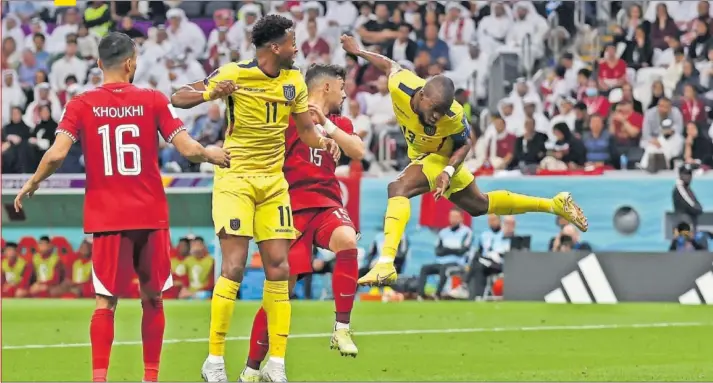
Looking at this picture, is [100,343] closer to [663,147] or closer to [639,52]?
[663,147]

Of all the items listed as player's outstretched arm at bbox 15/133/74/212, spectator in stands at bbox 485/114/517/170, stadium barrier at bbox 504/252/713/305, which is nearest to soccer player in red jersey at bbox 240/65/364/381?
player's outstretched arm at bbox 15/133/74/212

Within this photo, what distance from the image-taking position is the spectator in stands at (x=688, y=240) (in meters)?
21.1

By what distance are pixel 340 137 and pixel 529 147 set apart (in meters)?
12.4

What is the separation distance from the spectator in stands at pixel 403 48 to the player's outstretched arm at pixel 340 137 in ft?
47.9

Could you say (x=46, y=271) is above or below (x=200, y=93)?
below

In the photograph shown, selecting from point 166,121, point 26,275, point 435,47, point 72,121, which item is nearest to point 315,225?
point 166,121

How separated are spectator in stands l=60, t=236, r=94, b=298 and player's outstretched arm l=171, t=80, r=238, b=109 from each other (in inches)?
567

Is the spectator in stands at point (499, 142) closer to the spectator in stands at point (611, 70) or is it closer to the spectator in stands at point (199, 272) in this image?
the spectator in stands at point (611, 70)

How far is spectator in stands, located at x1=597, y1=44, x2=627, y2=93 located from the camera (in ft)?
78.1

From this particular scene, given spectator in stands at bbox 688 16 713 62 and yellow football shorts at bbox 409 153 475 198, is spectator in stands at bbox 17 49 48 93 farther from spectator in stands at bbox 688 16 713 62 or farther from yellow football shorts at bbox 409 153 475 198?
yellow football shorts at bbox 409 153 475 198

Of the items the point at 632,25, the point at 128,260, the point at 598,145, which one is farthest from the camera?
the point at 632,25

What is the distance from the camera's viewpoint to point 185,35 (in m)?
27.6

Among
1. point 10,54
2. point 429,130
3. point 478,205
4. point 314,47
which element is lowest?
point 478,205

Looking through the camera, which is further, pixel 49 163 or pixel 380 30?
pixel 380 30
